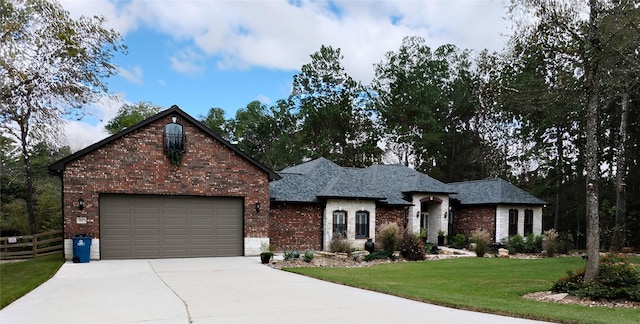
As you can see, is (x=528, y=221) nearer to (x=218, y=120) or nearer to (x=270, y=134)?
(x=270, y=134)

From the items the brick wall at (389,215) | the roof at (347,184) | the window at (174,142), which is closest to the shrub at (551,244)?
the roof at (347,184)

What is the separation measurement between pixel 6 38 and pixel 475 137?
37.1 m

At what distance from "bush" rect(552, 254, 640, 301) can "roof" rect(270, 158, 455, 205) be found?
1127 centimetres

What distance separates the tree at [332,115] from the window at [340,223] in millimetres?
18140

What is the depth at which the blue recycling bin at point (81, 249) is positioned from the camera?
48.2 ft

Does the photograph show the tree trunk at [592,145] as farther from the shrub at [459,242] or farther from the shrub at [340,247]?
the shrub at [459,242]

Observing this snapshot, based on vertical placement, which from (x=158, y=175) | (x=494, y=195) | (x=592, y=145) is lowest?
(x=494, y=195)

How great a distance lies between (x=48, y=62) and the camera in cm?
1395

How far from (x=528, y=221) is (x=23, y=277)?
24.2 m

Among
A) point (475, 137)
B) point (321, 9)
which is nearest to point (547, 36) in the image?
point (321, 9)

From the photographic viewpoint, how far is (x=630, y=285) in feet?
30.2

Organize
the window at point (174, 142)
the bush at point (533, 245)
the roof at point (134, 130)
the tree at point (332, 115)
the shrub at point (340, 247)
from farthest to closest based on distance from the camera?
the tree at point (332, 115) < the bush at point (533, 245) < the shrub at point (340, 247) < the window at point (174, 142) < the roof at point (134, 130)

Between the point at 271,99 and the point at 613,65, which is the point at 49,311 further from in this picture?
the point at 271,99

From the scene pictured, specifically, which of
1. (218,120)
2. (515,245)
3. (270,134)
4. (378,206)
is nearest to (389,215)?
(378,206)
